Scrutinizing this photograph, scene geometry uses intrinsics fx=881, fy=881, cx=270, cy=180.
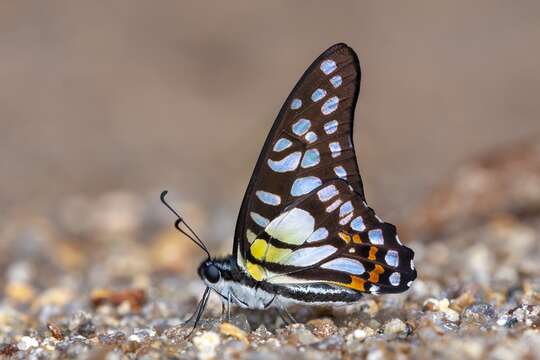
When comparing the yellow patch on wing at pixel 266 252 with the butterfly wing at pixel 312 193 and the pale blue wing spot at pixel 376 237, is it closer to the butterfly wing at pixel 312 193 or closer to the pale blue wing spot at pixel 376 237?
the butterfly wing at pixel 312 193

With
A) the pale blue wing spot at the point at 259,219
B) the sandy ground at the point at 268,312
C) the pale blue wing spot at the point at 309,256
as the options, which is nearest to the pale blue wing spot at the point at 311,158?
A: the pale blue wing spot at the point at 259,219

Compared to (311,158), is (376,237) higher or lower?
lower

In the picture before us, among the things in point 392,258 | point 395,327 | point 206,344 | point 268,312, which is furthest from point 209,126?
point 206,344

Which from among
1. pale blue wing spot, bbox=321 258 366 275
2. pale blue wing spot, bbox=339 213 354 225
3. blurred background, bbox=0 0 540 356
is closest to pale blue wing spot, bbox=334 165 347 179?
pale blue wing spot, bbox=339 213 354 225

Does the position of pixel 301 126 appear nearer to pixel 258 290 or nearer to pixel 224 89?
pixel 258 290

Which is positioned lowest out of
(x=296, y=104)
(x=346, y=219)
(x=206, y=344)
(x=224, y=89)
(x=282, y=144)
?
(x=206, y=344)

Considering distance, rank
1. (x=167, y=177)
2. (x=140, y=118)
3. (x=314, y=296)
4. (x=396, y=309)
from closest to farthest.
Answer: (x=314, y=296)
(x=396, y=309)
(x=167, y=177)
(x=140, y=118)

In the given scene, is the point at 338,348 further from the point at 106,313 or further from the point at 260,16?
the point at 260,16

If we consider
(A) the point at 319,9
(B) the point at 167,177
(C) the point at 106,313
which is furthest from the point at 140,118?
(C) the point at 106,313
